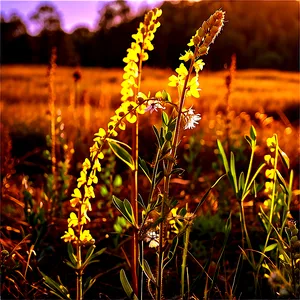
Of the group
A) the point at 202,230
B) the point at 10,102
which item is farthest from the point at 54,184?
the point at 10,102

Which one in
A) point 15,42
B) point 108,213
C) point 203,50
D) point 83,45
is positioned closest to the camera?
point 203,50

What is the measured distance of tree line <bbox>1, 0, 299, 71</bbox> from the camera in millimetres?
19797

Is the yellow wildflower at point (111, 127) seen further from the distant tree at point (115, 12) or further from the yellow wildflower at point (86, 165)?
the distant tree at point (115, 12)

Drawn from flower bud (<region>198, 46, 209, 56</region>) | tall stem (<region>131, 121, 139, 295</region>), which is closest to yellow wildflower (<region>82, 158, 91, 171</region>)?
tall stem (<region>131, 121, 139, 295</region>)

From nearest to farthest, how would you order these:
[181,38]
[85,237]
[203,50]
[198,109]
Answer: [203,50], [85,237], [198,109], [181,38]

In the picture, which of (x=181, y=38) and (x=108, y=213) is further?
(x=181, y=38)

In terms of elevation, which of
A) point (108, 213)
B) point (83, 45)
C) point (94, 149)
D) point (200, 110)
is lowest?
point (108, 213)

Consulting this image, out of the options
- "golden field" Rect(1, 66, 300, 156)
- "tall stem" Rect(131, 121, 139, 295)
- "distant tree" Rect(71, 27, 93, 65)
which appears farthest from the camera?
"distant tree" Rect(71, 27, 93, 65)

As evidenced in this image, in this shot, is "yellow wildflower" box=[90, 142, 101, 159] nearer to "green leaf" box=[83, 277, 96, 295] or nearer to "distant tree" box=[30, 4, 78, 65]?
"green leaf" box=[83, 277, 96, 295]

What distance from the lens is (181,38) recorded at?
21000 mm

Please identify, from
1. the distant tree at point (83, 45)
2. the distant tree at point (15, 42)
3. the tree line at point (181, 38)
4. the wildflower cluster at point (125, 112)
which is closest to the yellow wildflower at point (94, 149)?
the wildflower cluster at point (125, 112)

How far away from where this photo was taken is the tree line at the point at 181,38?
1980cm

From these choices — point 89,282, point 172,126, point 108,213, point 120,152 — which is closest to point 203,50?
point 172,126

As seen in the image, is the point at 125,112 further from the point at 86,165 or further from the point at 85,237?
the point at 85,237
